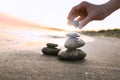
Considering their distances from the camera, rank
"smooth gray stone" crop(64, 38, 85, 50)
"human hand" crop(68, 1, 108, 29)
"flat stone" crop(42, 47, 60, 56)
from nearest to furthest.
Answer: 1. "human hand" crop(68, 1, 108, 29)
2. "smooth gray stone" crop(64, 38, 85, 50)
3. "flat stone" crop(42, 47, 60, 56)

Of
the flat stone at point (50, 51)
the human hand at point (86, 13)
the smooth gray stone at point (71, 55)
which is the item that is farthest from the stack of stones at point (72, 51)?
the human hand at point (86, 13)

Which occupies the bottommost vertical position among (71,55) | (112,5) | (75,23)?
(71,55)

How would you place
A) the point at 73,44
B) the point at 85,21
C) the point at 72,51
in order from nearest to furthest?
the point at 85,21 < the point at 72,51 < the point at 73,44

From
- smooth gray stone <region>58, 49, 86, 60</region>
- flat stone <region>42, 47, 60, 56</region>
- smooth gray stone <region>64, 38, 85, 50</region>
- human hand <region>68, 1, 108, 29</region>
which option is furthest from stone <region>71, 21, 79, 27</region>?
flat stone <region>42, 47, 60, 56</region>

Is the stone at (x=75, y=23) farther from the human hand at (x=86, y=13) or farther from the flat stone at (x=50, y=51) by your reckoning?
the flat stone at (x=50, y=51)

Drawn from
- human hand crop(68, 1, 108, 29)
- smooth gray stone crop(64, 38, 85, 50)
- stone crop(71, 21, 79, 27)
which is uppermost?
human hand crop(68, 1, 108, 29)

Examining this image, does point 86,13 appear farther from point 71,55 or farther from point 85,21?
point 71,55

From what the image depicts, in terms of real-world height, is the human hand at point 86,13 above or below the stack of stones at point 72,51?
above

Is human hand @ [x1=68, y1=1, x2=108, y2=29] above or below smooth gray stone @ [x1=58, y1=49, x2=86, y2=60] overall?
above

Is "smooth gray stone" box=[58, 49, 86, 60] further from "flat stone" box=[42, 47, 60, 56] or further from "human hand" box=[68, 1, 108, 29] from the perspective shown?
"human hand" box=[68, 1, 108, 29]

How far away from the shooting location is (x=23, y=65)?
927cm

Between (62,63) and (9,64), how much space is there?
165 cm

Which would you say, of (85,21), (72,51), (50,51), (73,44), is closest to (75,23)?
(85,21)

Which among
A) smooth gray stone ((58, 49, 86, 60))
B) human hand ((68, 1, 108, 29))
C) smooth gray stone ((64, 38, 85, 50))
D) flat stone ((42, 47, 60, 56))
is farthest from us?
flat stone ((42, 47, 60, 56))
